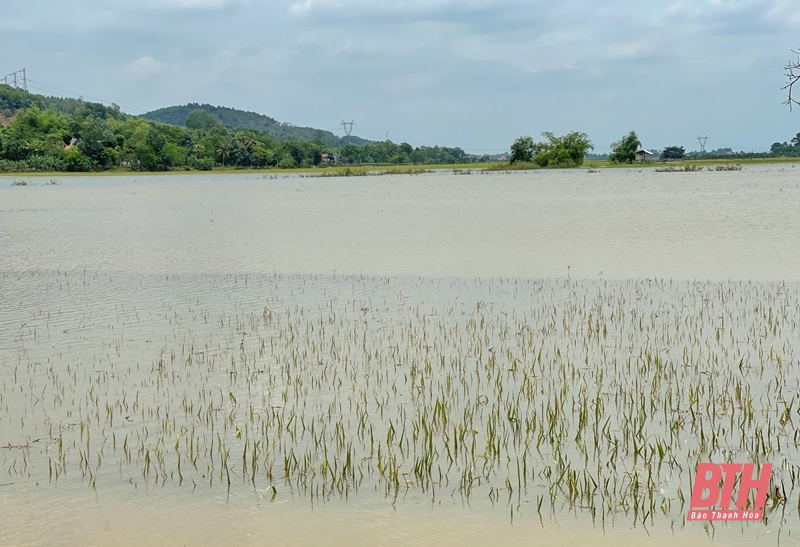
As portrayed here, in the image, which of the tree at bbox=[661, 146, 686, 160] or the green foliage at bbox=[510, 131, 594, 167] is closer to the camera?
the green foliage at bbox=[510, 131, 594, 167]

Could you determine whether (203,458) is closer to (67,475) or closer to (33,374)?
(67,475)

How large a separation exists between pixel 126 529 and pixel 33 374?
15.0 feet

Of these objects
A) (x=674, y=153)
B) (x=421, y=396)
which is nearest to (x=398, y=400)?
(x=421, y=396)

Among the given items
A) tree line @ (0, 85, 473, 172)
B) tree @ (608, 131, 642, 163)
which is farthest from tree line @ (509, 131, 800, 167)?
tree line @ (0, 85, 473, 172)

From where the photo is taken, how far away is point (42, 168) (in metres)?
121

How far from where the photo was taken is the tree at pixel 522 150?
126 metres

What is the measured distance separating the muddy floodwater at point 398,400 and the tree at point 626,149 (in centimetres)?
10841

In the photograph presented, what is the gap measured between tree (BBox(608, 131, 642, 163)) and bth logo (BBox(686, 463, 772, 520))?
121 meters

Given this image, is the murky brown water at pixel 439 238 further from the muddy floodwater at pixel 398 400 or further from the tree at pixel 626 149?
the tree at pixel 626 149

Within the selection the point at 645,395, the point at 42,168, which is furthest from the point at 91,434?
the point at 42,168

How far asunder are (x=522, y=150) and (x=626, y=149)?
15264 mm

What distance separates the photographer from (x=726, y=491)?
570 centimetres

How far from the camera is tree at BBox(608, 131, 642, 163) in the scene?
121988 millimetres

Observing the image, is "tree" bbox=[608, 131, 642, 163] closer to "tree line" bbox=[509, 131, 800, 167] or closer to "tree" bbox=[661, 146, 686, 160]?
"tree line" bbox=[509, 131, 800, 167]
